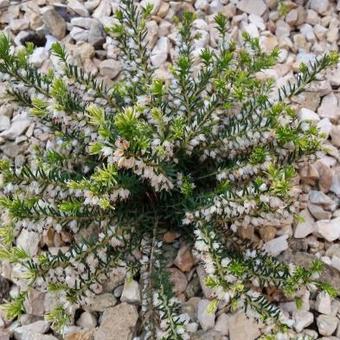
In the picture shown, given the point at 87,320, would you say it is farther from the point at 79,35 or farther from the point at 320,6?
the point at 320,6

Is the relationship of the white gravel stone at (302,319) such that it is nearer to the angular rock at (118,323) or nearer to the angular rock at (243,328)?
the angular rock at (243,328)

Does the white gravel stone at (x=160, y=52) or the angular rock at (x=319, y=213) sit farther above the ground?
the white gravel stone at (x=160, y=52)

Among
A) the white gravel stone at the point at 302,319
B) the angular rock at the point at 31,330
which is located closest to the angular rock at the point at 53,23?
the angular rock at the point at 31,330

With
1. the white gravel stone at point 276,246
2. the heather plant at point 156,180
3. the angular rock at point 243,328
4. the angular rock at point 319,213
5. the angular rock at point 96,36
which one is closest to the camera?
the heather plant at point 156,180

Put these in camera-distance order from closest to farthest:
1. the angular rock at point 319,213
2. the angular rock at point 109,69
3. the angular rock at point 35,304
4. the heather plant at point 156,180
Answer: the heather plant at point 156,180 → the angular rock at point 35,304 → the angular rock at point 319,213 → the angular rock at point 109,69

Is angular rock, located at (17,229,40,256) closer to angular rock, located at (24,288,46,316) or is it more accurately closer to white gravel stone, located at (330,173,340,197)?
angular rock, located at (24,288,46,316)

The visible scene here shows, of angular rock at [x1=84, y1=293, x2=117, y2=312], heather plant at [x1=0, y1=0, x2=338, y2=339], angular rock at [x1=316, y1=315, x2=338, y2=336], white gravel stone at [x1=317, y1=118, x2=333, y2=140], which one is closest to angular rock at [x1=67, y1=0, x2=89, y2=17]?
heather plant at [x1=0, y1=0, x2=338, y2=339]

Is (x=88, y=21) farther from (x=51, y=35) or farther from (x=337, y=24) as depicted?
(x=337, y=24)
